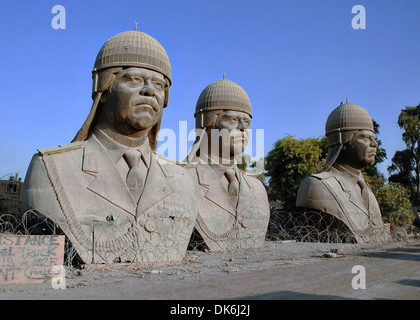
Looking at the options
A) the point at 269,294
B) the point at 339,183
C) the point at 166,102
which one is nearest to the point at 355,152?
the point at 339,183

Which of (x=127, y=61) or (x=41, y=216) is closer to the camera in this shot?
(x=41, y=216)

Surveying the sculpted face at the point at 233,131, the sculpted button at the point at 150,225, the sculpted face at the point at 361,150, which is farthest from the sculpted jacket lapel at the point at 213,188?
the sculpted face at the point at 361,150

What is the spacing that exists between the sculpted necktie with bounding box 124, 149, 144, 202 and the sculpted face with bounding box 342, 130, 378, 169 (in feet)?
31.3

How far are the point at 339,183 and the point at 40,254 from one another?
11.6 metres

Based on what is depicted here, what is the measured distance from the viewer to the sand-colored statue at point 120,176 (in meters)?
8.46

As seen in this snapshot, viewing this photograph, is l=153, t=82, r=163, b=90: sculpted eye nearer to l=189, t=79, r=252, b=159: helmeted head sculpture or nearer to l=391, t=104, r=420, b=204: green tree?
l=189, t=79, r=252, b=159: helmeted head sculpture

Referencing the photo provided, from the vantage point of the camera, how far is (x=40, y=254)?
6.89 meters

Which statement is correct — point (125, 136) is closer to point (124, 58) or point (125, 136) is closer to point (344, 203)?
point (124, 58)

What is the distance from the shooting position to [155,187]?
31.9 feet

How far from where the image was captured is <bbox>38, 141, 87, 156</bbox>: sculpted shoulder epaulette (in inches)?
347

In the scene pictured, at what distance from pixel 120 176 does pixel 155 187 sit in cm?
89

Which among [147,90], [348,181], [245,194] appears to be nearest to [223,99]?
[245,194]

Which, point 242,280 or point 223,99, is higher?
point 223,99

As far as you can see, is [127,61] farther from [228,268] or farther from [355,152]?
[355,152]
